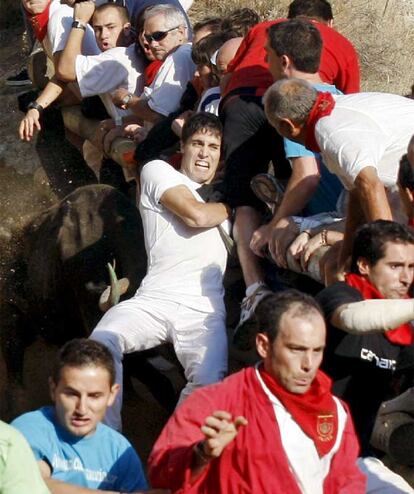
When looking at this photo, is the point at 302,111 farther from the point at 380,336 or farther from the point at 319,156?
the point at 380,336

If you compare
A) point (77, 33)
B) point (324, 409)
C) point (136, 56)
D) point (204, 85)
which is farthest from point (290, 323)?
point (77, 33)

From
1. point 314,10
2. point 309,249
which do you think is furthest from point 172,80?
point 309,249

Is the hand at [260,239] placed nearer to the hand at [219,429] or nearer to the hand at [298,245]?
the hand at [298,245]

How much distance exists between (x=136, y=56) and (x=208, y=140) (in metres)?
2.20

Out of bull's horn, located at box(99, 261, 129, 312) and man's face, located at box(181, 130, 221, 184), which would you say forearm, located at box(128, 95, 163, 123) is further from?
man's face, located at box(181, 130, 221, 184)

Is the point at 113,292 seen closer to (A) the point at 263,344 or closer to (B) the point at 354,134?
(B) the point at 354,134

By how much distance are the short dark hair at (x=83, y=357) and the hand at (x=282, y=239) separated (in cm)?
174

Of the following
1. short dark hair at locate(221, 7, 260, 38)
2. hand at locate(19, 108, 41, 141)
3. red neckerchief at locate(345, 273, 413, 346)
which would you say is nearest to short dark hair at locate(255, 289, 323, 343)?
red neckerchief at locate(345, 273, 413, 346)

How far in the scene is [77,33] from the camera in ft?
33.1

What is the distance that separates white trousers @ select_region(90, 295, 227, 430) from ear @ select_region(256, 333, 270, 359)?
1800mm

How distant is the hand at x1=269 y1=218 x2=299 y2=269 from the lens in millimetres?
6992

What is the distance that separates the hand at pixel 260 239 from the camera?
7221 mm

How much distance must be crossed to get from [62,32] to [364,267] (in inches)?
205

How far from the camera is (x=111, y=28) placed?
9.82 m
